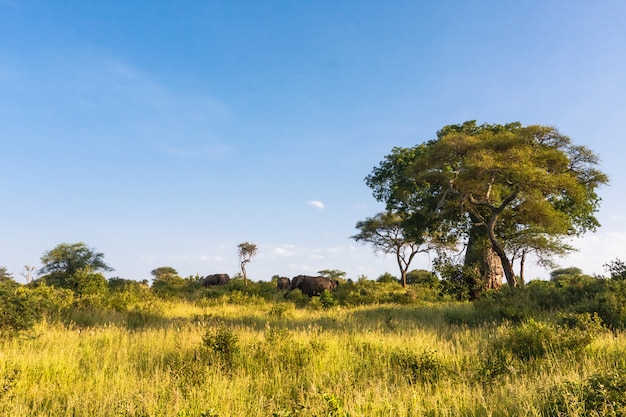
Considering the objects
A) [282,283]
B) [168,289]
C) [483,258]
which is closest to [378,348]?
[483,258]

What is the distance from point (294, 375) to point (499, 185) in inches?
802

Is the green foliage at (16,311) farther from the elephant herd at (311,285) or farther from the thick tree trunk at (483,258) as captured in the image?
the thick tree trunk at (483,258)

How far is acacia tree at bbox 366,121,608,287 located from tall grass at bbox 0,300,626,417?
1131cm

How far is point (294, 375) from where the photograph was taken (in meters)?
7.03

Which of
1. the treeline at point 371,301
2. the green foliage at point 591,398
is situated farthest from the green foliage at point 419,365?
the treeline at point 371,301

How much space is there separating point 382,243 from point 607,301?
35.2m

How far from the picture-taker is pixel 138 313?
16.7 metres

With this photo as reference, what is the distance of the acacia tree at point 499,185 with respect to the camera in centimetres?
2022

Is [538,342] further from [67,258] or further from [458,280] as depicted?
[67,258]

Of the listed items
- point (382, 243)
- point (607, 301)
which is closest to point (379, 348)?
point (607, 301)

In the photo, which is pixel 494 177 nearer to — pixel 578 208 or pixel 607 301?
pixel 578 208

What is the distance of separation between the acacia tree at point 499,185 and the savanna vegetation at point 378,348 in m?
0.13

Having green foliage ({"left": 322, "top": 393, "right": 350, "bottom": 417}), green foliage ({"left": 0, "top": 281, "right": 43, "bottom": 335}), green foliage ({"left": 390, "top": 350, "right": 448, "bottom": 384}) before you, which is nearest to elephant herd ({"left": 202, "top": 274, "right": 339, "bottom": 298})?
green foliage ({"left": 0, "top": 281, "right": 43, "bottom": 335})

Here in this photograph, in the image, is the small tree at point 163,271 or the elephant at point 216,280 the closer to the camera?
the elephant at point 216,280
